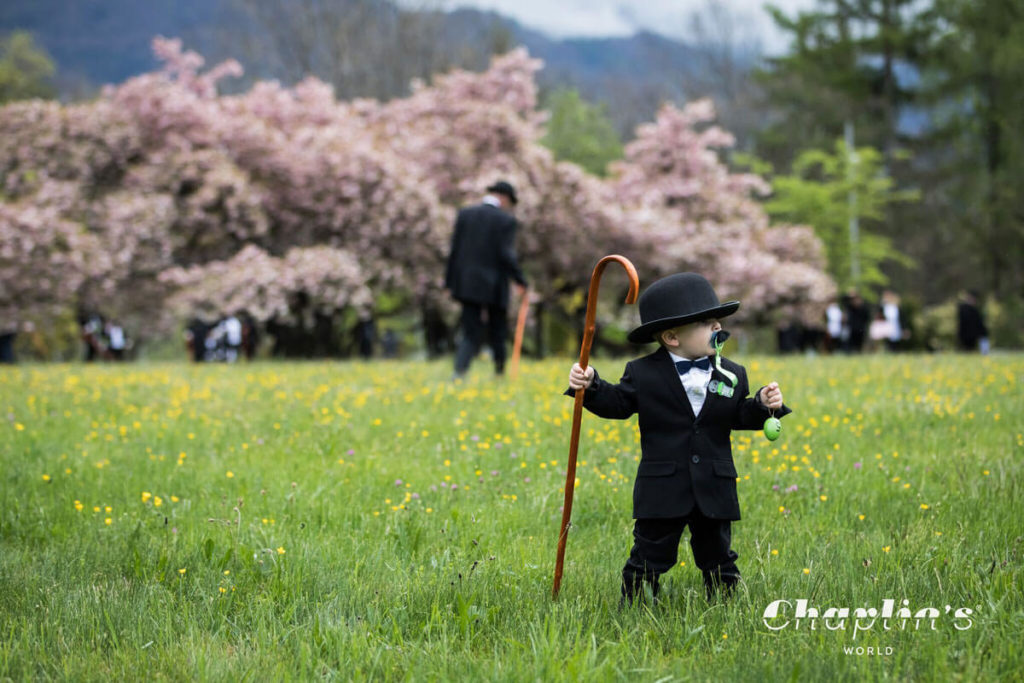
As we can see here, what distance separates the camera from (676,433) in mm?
3348

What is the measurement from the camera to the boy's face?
334 centimetres

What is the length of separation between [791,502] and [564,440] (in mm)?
1976

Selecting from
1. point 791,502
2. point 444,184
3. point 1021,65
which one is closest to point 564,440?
point 791,502

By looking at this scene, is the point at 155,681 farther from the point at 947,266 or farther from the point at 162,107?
the point at 947,266

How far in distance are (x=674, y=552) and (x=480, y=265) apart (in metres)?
6.58

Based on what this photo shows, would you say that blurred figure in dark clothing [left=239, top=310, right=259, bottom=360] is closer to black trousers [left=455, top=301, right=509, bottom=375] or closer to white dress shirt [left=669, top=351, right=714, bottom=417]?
black trousers [left=455, top=301, right=509, bottom=375]

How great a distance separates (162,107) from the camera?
1930cm

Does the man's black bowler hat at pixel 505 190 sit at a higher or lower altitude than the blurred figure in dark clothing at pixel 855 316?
higher

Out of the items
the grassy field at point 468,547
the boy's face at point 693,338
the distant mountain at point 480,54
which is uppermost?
the distant mountain at point 480,54

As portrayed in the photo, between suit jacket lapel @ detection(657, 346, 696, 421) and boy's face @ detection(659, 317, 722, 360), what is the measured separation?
0.19 feet

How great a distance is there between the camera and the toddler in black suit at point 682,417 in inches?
128

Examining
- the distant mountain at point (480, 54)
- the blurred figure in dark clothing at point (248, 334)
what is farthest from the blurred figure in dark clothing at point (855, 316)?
the distant mountain at point (480, 54)

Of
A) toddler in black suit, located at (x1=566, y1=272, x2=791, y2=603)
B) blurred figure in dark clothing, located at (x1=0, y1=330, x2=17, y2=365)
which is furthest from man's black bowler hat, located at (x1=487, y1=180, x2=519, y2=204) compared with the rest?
blurred figure in dark clothing, located at (x1=0, y1=330, x2=17, y2=365)

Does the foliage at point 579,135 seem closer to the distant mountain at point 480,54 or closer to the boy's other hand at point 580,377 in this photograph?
the distant mountain at point 480,54
